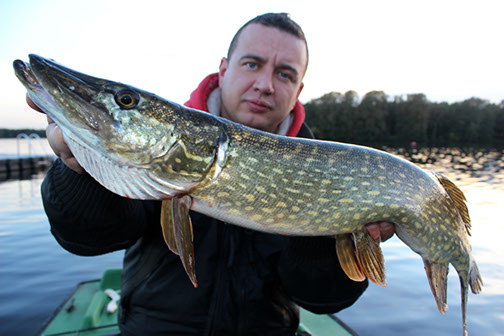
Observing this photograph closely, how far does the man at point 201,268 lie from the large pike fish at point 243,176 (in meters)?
0.16

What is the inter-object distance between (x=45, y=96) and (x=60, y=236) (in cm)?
64

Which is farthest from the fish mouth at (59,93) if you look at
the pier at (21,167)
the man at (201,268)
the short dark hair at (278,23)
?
the pier at (21,167)

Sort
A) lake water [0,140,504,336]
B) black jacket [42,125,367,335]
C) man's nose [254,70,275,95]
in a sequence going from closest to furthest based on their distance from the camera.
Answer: black jacket [42,125,367,335], man's nose [254,70,275,95], lake water [0,140,504,336]

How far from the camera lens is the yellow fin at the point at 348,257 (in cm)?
145

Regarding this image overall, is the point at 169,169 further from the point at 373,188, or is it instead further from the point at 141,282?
the point at 373,188

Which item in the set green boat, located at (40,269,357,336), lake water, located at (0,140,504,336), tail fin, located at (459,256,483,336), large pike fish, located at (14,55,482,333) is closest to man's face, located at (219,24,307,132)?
large pike fish, located at (14,55,482,333)

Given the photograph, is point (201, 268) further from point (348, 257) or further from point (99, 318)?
point (99, 318)

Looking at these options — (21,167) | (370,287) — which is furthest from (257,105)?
(21,167)

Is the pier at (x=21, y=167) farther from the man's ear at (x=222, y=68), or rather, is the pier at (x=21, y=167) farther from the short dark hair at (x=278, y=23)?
the short dark hair at (x=278, y=23)

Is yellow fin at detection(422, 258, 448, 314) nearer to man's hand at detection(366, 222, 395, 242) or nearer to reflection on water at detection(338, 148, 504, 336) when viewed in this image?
man's hand at detection(366, 222, 395, 242)

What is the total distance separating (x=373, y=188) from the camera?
1396 mm

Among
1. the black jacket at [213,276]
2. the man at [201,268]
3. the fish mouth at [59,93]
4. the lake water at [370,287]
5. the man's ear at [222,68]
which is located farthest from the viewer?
the lake water at [370,287]

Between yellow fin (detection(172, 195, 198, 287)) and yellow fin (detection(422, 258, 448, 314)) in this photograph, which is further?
yellow fin (detection(422, 258, 448, 314))

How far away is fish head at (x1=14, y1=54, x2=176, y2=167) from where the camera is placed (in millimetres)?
1053
